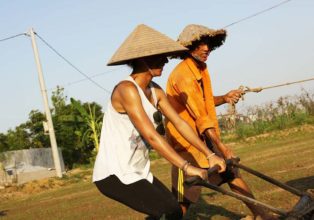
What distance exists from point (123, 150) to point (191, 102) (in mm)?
1333

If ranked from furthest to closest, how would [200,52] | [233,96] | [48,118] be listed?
[48,118] → [233,96] → [200,52]

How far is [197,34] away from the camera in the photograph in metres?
5.16

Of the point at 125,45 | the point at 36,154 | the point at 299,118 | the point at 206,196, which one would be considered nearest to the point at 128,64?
the point at 125,45

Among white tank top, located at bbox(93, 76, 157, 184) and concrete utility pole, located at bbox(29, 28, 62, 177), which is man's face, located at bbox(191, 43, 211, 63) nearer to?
white tank top, located at bbox(93, 76, 157, 184)

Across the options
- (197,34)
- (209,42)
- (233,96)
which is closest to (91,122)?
(233,96)

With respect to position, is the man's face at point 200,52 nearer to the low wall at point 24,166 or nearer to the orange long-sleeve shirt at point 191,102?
the orange long-sleeve shirt at point 191,102

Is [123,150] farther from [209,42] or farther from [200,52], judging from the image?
[209,42]

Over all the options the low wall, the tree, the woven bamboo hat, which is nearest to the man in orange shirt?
the woven bamboo hat

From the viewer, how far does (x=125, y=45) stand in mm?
4105

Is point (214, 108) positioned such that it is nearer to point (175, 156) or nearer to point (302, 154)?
point (175, 156)

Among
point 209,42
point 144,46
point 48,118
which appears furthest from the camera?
point 48,118

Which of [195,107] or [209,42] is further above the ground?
[209,42]

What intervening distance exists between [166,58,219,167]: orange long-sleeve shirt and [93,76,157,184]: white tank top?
110 cm

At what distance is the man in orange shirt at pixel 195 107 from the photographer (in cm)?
500
